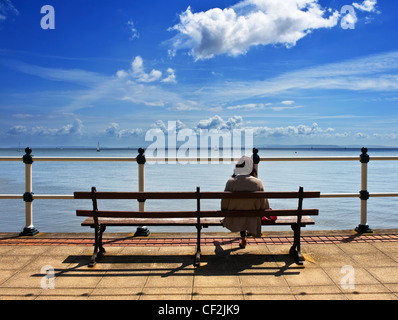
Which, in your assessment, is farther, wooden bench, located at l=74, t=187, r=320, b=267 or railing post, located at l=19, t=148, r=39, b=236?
railing post, located at l=19, t=148, r=39, b=236

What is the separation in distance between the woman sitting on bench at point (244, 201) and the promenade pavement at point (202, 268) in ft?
1.46

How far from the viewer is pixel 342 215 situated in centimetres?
1259

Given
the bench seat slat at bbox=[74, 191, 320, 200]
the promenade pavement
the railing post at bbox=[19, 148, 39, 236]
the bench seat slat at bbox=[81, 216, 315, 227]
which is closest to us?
the promenade pavement

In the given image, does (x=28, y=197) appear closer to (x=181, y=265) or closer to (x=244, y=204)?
(x=181, y=265)

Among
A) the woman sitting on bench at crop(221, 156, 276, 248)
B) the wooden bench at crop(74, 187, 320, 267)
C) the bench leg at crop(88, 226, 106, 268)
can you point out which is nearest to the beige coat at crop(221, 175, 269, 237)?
the woman sitting on bench at crop(221, 156, 276, 248)

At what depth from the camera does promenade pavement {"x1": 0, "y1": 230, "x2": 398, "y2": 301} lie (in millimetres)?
3600

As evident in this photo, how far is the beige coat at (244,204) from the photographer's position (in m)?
4.53

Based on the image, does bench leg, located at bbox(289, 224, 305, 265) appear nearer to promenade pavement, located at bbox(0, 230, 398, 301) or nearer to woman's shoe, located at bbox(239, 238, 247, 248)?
promenade pavement, located at bbox(0, 230, 398, 301)

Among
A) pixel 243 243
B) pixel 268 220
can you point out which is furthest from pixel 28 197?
pixel 268 220

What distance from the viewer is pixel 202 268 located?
430cm

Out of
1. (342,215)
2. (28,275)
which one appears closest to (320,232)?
(28,275)

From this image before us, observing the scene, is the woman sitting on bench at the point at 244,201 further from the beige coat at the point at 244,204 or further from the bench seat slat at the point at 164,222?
the bench seat slat at the point at 164,222

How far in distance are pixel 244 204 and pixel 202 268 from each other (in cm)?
102
